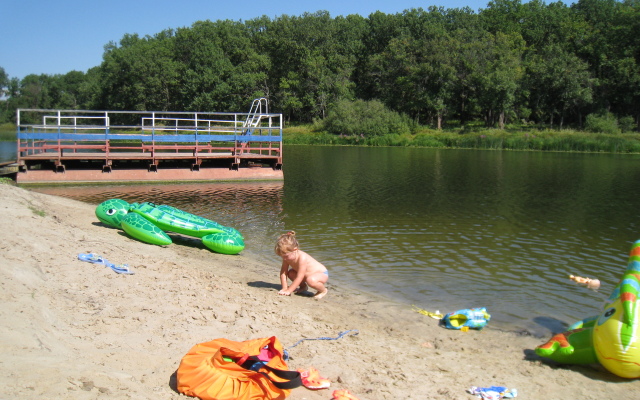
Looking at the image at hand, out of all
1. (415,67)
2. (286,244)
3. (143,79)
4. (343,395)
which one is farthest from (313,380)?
(143,79)

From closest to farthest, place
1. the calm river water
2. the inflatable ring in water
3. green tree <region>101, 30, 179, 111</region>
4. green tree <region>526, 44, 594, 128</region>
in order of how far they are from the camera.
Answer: the inflatable ring in water
the calm river water
green tree <region>526, 44, 594, 128</region>
green tree <region>101, 30, 179, 111</region>

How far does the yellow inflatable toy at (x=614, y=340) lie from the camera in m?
6.10

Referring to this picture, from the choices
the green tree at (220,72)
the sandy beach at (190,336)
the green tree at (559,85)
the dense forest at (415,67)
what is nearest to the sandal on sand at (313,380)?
the sandy beach at (190,336)

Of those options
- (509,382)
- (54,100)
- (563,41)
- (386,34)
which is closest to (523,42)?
(563,41)

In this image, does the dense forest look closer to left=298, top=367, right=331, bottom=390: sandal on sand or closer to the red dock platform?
the red dock platform

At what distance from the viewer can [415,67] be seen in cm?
7038

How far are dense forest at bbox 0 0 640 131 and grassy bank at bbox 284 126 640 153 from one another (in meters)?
5.64

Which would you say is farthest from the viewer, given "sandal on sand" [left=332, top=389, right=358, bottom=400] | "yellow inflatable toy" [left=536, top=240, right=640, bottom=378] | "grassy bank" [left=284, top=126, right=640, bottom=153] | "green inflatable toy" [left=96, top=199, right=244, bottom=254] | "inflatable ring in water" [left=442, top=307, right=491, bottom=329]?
"grassy bank" [left=284, top=126, right=640, bottom=153]

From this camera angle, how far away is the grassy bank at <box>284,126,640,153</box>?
1905 inches

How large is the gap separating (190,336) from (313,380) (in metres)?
1.68

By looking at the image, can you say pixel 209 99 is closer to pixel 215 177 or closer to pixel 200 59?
pixel 200 59

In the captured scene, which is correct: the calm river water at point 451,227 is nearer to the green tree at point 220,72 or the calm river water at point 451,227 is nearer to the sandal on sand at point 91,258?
the sandal on sand at point 91,258

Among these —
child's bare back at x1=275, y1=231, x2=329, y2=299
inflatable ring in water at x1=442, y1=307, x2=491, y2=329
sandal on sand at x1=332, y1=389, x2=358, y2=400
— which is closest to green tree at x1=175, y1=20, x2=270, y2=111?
child's bare back at x1=275, y1=231, x2=329, y2=299

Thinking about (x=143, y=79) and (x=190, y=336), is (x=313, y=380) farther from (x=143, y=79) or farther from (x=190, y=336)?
(x=143, y=79)
